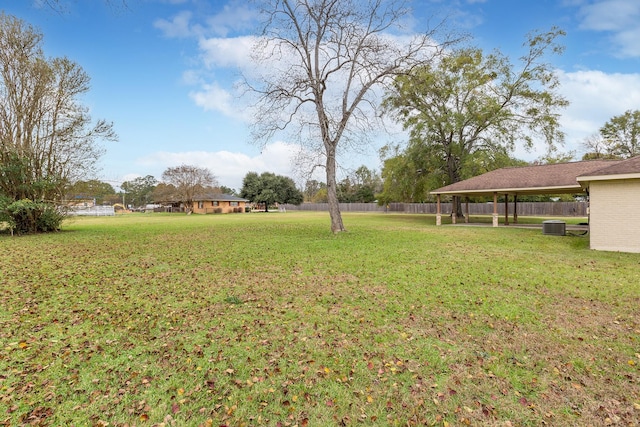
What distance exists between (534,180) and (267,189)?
4786 cm

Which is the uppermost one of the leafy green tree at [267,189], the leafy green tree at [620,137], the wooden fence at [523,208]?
the leafy green tree at [620,137]

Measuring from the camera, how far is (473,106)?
2469 centimetres

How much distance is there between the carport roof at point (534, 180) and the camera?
17.0 m

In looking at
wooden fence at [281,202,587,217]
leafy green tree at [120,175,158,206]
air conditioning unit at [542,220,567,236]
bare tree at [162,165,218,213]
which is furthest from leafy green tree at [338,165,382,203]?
leafy green tree at [120,175,158,206]

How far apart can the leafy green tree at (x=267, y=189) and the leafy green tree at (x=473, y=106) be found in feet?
123

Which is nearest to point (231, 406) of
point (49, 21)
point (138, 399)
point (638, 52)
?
point (138, 399)

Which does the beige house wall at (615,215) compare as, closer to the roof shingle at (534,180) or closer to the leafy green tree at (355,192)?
the roof shingle at (534,180)

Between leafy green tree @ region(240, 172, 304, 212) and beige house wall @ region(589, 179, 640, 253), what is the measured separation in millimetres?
52307

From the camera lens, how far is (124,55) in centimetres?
974

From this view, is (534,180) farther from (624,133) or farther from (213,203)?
(213,203)

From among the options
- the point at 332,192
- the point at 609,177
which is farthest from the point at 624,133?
the point at 332,192

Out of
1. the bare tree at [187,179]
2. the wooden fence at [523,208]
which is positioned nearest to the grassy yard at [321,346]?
the wooden fence at [523,208]

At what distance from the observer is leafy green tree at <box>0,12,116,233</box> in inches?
601

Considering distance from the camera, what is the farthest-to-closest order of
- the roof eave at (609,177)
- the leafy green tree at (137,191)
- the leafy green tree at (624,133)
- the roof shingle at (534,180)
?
the leafy green tree at (137,191) < the leafy green tree at (624,133) < the roof shingle at (534,180) < the roof eave at (609,177)
